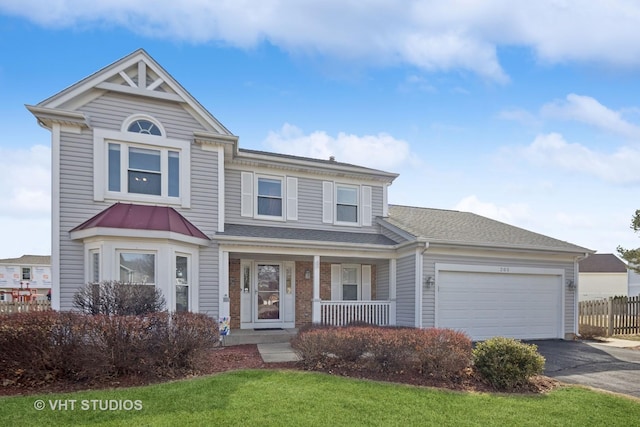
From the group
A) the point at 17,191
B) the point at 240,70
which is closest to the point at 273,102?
the point at 240,70

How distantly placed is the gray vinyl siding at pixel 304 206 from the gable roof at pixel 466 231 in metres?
0.90

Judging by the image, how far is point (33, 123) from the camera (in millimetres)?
9953

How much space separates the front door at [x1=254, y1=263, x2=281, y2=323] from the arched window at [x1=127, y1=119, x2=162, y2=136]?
542 centimetres

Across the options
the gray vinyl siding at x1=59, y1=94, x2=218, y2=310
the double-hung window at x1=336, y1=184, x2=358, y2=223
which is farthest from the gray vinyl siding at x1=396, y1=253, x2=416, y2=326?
the gray vinyl siding at x1=59, y1=94, x2=218, y2=310

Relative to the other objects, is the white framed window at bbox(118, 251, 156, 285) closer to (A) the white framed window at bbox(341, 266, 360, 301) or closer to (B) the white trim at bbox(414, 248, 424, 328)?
(A) the white framed window at bbox(341, 266, 360, 301)

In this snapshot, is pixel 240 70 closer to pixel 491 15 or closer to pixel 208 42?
pixel 208 42

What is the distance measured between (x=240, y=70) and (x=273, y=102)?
5.31 ft

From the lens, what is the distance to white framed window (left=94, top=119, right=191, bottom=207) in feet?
33.0

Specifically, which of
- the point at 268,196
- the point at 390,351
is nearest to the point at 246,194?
the point at 268,196

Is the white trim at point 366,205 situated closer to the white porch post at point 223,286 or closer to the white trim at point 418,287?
the white trim at point 418,287

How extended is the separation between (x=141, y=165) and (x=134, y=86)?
86.8 inches

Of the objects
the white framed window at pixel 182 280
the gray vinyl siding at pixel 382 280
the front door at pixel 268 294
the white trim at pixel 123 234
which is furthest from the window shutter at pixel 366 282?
the white trim at pixel 123 234

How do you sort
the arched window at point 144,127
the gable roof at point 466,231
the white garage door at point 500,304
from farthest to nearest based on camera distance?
the gable roof at point 466,231 → the white garage door at point 500,304 → the arched window at point 144,127

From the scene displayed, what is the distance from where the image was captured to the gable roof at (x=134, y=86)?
31.9 ft
